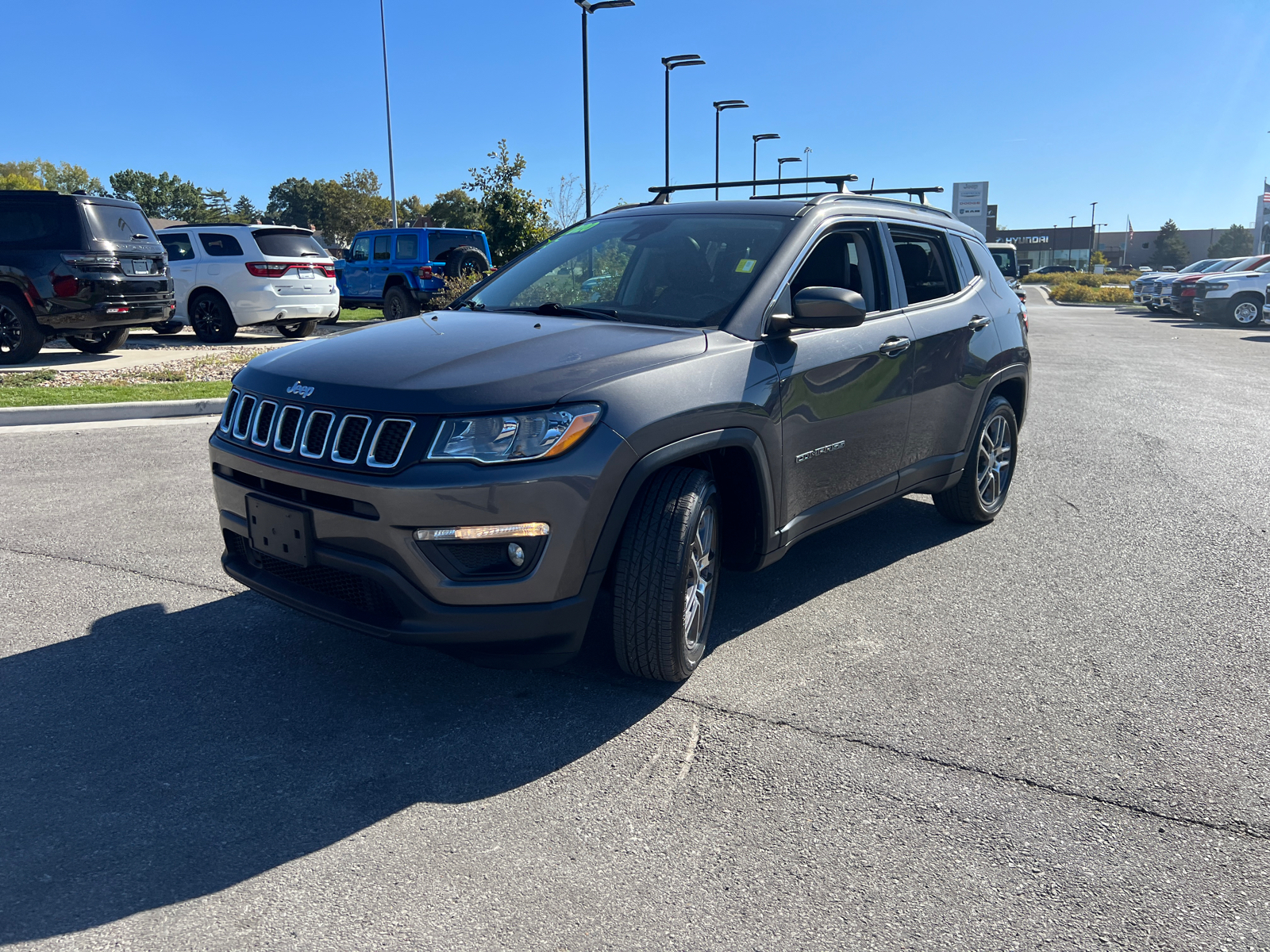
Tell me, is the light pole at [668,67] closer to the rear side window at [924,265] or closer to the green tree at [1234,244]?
the rear side window at [924,265]

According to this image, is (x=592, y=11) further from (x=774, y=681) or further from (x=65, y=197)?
(x=774, y=681)

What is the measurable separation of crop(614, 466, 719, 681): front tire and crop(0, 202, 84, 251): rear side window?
10.9 meters

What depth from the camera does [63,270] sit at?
11.5 metres

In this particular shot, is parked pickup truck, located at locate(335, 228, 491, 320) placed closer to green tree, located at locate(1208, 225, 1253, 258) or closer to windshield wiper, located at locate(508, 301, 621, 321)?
windshield wiper, located at locate(508, 301, 621, 321)

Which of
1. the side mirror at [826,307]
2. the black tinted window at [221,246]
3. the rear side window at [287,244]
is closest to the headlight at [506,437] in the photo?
the side mirror at [826,307]

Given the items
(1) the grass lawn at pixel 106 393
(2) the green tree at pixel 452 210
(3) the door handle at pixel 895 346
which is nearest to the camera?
(3) the door handle at pixel 895 346

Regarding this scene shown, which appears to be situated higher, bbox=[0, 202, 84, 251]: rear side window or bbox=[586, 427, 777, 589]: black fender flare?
bbox=[0, 202, 84, 251]: rear side window

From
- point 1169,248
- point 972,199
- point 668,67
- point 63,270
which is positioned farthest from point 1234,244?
point 63,270

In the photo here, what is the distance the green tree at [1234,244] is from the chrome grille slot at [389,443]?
445 feet

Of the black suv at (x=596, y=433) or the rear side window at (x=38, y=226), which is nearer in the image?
the black suv at (x=596, y=433)

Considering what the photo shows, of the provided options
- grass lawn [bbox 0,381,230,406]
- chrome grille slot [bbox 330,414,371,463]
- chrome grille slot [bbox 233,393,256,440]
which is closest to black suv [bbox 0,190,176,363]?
grass lawn [bbox 0,381,230,406]

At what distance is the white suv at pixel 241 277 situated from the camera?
15.3 m

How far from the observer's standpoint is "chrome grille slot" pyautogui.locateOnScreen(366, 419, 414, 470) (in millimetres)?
2951

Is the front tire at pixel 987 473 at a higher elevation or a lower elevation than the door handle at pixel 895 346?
lower
